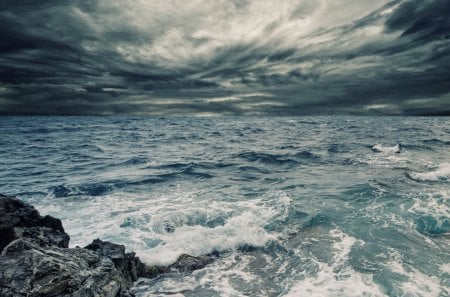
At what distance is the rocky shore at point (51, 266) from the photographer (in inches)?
181

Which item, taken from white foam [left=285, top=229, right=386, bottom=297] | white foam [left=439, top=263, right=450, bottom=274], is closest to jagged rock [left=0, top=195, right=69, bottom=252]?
white foam [left=285, top=229, right=386, bottom=297]

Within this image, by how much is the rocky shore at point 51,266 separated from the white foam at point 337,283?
12.5 ft

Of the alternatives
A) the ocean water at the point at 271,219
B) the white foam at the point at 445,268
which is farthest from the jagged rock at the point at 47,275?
the white foam at the point at 445,268

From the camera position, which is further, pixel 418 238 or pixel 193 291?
pixel 418 238

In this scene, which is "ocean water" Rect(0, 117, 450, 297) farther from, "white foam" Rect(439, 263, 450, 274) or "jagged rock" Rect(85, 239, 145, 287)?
"jagged rock" Rect(85, 239, 145, 287)

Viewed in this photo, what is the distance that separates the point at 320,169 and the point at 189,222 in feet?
40.0

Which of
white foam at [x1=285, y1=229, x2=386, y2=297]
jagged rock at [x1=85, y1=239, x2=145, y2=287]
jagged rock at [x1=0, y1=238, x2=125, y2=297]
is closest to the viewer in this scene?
jagged rock at [x1=0, y1=238, x2=125, y2=297]

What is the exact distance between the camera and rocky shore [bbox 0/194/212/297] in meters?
4.60

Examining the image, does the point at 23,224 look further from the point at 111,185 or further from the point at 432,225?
the point at 432,225

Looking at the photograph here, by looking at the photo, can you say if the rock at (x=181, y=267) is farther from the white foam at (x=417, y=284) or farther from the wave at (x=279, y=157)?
the wave at (x=279, y=157)

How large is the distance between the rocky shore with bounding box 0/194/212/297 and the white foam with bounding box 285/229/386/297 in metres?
3.82

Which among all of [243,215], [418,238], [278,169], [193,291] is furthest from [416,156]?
[193,291]

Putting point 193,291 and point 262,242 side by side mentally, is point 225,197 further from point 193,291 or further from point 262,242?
point 193,291

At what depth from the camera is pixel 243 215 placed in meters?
12.1
